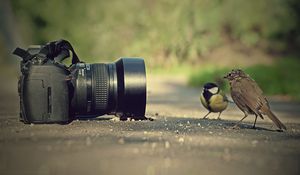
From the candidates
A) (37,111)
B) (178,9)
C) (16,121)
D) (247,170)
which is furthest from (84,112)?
(178,9)

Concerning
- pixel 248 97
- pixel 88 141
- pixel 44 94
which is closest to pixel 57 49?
pixel 44 94

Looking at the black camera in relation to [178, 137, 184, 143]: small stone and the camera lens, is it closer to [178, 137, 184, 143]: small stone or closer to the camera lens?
the camera lens

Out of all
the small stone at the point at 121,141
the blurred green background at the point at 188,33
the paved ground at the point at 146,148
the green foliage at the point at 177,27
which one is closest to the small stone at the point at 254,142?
the paved ground at the point at 146,148

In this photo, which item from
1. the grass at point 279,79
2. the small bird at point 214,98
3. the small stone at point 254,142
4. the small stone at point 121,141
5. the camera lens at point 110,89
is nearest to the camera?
the small stone at point 121,141

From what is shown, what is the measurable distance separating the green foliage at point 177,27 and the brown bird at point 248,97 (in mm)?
23776

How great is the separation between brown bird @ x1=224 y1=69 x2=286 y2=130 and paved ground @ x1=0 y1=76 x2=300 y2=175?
0.24 metres

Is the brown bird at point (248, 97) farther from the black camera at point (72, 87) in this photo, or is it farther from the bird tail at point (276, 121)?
the black camera at point (72, 87)

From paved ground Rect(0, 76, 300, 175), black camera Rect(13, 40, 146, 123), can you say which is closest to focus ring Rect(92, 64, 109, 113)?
black camera Rect(13, 40, 146, 123)

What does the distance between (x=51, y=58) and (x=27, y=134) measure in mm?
954

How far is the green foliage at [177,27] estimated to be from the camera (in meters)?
30.8

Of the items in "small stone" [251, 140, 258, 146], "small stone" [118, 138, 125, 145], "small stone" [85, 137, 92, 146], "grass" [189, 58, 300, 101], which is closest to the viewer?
"small stone" [85, 137, 92, 146]

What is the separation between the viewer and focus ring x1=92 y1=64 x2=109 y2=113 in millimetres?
6449

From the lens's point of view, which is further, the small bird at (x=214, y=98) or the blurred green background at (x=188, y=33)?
the blurred green background at (x=188, y=33)

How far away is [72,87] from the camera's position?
20.9 feet
